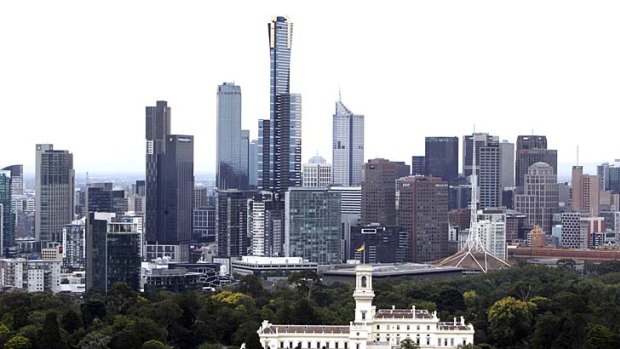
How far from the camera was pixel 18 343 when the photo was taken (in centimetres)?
7494

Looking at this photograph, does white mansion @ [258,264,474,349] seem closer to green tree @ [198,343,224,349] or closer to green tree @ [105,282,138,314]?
green tree @ [198,343,224,349]

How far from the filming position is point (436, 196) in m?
198

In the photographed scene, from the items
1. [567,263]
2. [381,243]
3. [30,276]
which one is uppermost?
[381,243]

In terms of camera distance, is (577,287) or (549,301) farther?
(577,287)

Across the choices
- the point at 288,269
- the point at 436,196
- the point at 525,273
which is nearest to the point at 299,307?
the point at 525,273

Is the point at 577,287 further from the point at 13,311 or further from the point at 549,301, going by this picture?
the point at 13,311

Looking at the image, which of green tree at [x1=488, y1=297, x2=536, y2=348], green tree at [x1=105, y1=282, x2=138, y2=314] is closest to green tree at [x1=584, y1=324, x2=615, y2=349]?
green tree at [x1=488, y1=297, x2=536, y2=348]

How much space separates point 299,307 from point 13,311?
52.8 ft

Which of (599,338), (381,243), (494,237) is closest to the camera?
(599,338)

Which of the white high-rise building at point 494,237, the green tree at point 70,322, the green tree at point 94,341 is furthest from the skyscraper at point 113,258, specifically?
the white high-rise building at point 494,237

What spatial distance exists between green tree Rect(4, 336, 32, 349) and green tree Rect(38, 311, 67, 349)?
59 centimetres

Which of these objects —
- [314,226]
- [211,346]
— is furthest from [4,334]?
[314,226]

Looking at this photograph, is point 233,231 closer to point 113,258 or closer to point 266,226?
point 266,226

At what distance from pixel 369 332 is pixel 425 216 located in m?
116
